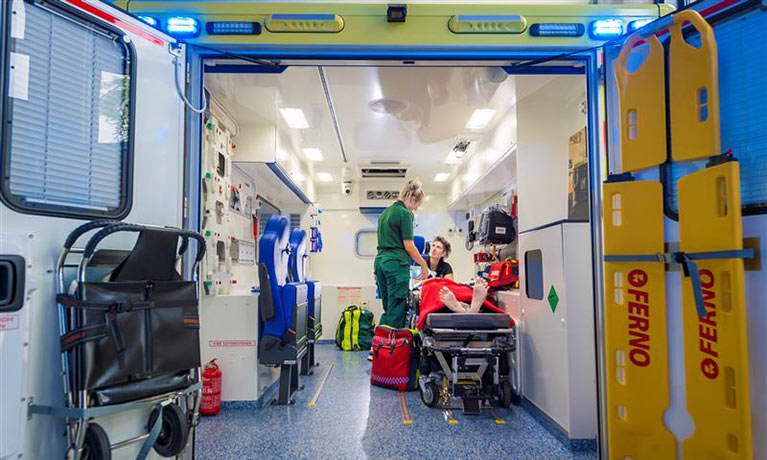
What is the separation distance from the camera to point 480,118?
4625 mm

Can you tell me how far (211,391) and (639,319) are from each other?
2.94 metres

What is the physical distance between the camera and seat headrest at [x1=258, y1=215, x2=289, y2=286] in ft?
11.7

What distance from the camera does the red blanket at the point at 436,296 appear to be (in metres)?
3.79

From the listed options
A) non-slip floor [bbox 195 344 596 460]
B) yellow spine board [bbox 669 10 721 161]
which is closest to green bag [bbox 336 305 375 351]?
non-slip floor [bbox 195 344 596 460]

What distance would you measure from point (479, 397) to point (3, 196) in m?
3.13

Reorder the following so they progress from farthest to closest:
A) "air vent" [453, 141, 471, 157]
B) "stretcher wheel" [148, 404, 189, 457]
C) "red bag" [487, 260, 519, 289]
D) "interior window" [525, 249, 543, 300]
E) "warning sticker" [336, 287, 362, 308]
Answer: "warning sticker" [336, 287, 362, 308]
"air vent" [453, 141, 471, 157]
"red bag" [487, 260, 519, 289]
"interior window" [525, 249, 543, 300]
"stretcher wheel" [148, 404, 189, 457]

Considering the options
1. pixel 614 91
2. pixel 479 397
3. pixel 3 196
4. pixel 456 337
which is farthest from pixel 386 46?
pixel 479 397

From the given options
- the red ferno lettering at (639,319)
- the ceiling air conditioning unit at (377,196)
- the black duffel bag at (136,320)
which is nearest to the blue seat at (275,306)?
the black duffel bag at (136,320)

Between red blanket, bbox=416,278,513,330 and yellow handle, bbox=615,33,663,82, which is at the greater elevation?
yellow handle, bbox=615,33,663,82

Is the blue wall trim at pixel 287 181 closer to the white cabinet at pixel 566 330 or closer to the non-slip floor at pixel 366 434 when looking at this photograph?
the non-slip floor at pixel 366 434

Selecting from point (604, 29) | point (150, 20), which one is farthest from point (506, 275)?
point (150, 20)

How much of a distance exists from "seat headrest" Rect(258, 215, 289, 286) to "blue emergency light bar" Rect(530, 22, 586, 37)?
7.64 feet

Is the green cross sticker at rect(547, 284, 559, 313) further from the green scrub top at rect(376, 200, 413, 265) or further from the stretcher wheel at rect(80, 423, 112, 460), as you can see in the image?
the stretcher wheel at rect(80, 423, 112, 460)

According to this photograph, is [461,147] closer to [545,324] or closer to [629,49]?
[545,324]
